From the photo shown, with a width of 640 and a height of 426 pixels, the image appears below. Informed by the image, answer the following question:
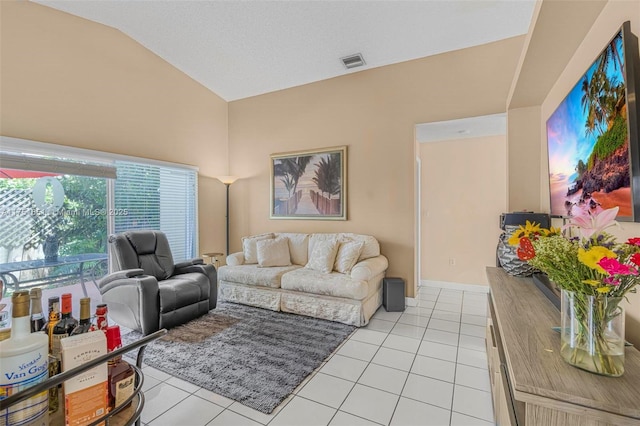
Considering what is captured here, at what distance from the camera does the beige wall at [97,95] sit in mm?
2771

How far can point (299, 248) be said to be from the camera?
4.21 meters

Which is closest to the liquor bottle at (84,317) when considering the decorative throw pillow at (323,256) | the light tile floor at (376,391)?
the light tile floor at (376,391)

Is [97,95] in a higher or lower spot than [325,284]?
higher

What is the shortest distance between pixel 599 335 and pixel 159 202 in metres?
4.65

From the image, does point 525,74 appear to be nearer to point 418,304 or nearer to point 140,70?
point 418,304

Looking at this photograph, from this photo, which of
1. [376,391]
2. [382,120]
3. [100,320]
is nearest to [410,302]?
[376,391]

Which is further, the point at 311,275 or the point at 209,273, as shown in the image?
the point at 209,273

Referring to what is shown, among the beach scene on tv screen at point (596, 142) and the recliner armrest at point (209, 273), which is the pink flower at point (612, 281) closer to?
the beach scene on tv screen at point (596, 142)

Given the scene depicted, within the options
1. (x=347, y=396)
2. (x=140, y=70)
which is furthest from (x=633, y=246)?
(x=140, y=70)

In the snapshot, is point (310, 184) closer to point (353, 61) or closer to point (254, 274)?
point (254, 274)

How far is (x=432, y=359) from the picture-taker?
2469mm

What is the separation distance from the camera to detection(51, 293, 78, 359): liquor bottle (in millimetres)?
951

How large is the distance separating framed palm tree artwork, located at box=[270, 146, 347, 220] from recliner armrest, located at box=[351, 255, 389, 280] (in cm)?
89

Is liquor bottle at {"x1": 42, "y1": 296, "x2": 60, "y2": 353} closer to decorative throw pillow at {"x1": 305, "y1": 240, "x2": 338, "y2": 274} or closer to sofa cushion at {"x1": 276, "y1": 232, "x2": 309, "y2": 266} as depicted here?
decorative throw pillow at {"x1": 305, "y1": 240, "x2": 338, "y2": 274}
